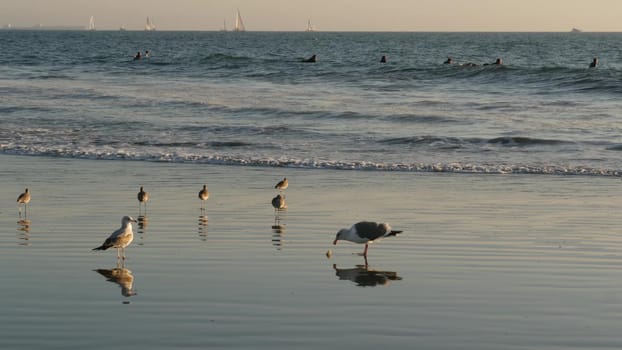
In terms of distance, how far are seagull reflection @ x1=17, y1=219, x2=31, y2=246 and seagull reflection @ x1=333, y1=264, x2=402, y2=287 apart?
3.53 metres

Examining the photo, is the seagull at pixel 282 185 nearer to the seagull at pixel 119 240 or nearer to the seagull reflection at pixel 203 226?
the seagull reflection at pixel 203 226

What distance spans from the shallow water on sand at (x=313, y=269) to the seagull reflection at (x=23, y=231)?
0.05 m

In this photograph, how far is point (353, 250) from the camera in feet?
39.3

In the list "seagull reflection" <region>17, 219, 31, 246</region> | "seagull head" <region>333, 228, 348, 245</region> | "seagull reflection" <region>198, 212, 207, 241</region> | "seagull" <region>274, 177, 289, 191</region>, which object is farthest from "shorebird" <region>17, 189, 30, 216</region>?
"seagull head" <region>333, 228, 348, 245</region>

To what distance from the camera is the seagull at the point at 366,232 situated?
1154 cm

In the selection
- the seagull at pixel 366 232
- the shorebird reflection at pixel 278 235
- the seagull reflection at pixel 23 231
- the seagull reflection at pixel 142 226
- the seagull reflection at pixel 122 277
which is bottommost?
the seagull reflection at pixel 23 231

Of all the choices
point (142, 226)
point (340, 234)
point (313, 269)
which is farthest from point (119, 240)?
point (340, 234)

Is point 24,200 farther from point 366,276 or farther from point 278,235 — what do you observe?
point 366,276

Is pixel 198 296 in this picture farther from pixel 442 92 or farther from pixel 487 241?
pixel 442 92

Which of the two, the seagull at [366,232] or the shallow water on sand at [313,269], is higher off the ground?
the seagull at [366,232]

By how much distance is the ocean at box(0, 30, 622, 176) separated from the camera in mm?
21703

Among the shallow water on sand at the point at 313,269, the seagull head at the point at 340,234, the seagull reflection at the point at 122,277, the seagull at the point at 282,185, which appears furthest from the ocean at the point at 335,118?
the seagull reflection at the point at 122,277

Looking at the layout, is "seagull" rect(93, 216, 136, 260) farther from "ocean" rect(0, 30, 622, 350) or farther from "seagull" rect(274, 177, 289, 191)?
"seagull" rect(274, 177, 289, 191)

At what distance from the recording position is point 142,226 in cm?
1309
